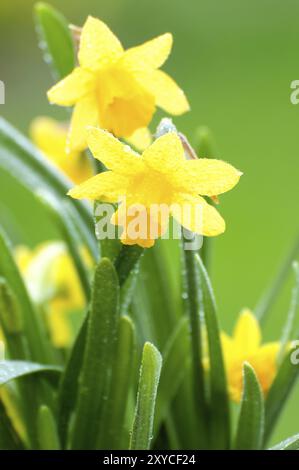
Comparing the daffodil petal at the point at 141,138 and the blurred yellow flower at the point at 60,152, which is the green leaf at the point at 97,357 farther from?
the blurred yellow flower at the point at 60,152

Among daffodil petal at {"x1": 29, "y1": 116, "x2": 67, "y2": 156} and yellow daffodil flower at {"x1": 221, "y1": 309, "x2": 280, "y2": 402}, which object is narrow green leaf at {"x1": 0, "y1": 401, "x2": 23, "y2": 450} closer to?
yellow daffodil flower at {"x1": 221, "y1": 309, "x2": 280, "y2": 402}

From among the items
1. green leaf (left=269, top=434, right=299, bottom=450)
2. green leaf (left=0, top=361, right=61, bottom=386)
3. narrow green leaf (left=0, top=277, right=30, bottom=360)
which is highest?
narrow green leaf (left=0, top=277, right=30, bottom=360)

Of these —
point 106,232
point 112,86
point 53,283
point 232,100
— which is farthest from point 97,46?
point 232,100

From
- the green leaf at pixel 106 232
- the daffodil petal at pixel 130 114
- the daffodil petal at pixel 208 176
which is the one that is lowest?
the green leaf at pixel 106 232

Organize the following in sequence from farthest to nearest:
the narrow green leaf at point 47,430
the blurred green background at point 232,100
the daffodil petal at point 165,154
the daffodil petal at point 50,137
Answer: the blurred green background at point 232,100 → the daffodil petal at point 50,137 → the narrow green leaf at point 47,430 → the daffodil petal at point 165,154

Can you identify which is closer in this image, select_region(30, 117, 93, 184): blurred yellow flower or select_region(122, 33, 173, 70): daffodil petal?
select_region(122, 33, 173, 70): daffodil petal

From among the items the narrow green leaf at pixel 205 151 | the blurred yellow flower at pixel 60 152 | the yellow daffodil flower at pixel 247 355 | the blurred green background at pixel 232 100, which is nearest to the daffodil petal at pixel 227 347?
the yellow daffodil flower at pixel 247 355

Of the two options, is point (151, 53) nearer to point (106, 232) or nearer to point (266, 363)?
point (106, 232)

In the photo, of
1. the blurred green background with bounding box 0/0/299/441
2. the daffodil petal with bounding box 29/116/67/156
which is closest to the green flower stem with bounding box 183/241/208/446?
the daffodil petal with bounding box 29/116/67/156
